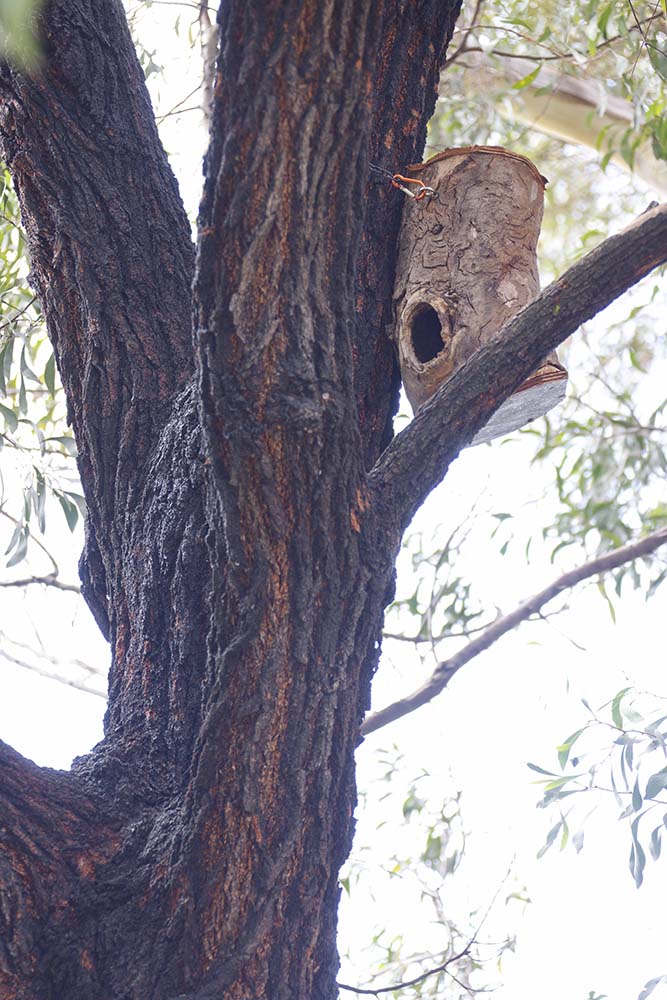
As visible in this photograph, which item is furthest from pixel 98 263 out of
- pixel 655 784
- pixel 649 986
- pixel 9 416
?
pixel 649 986

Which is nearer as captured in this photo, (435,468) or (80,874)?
(80,874)

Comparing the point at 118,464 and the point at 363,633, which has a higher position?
the point at 118,464

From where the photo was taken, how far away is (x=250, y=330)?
40.6 inches

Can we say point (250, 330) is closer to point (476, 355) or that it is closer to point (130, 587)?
point (476, 355)

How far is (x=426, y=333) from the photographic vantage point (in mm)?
1588

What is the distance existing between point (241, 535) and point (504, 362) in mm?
354

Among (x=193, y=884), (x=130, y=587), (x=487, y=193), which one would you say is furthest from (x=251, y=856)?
(x=487, y=193)

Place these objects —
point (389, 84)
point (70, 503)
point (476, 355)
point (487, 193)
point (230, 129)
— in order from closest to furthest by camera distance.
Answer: point (230, 129)
point (476, 355)
point (389, 84)
point (487, 193)
point (70, 503)

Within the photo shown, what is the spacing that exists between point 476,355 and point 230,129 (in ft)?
1.26

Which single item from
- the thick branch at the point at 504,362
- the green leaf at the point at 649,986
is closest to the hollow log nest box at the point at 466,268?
the thick branch at the point at 504,362

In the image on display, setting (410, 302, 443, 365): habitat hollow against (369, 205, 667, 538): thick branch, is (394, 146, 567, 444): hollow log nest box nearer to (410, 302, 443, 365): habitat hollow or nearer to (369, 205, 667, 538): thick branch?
(410, 302, 443, 365): habitat hollow

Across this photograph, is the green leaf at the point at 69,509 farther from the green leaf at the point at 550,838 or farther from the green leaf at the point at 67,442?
the green leaf at the point at 550,838

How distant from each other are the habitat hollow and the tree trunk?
356 mm

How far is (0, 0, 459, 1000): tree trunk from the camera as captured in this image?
3.33 ft
